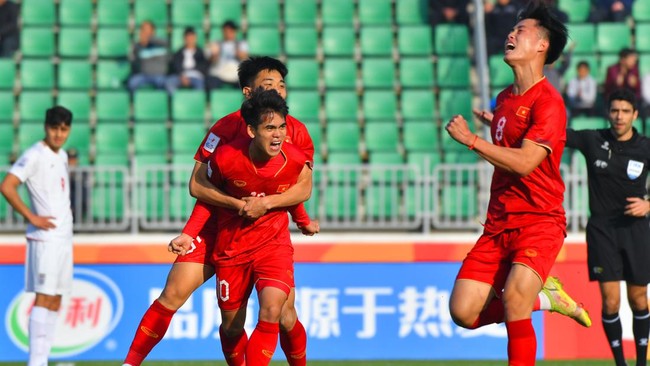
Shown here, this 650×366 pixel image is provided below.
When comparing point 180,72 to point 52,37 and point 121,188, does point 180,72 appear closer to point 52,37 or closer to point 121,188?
point 52,37

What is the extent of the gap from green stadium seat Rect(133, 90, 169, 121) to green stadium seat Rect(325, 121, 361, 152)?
2288mm

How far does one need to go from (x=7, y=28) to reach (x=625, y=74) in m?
8.86

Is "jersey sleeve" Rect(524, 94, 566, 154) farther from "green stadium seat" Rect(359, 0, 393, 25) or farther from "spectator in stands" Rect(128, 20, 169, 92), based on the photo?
"green stadium seat" Rect(359, 0, 393, 25)

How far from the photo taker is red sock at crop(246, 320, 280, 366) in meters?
7.96

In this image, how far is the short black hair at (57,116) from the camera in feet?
34.8

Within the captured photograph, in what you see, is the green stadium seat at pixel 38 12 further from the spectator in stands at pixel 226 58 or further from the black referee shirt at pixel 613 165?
the black referee shirt at pixel 613 165

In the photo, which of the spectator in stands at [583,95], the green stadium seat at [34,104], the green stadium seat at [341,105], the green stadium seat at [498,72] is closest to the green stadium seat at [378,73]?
the green stadium seat at [341,105]

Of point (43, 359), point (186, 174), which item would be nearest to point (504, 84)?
point (186, 174)

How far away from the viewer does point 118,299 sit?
42.0ft

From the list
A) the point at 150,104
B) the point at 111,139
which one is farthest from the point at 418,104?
the point at 111,139

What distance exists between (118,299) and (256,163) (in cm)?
512

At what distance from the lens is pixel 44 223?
10688 millimetres

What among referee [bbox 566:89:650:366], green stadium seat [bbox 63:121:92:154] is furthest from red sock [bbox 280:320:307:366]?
green stadium seat [bbox 63:121:92:154]

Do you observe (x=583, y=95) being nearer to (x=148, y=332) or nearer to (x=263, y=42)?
(x=263, y=42)
